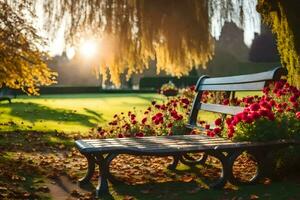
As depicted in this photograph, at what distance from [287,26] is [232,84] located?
1144mm

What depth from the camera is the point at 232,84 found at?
672cm

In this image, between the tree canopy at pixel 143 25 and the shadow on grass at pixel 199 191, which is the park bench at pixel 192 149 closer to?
the shadow on grass at pixel 199 191

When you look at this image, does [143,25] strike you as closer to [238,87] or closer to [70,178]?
[238,87]

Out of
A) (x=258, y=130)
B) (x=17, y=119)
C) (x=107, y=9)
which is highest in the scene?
(x=107, y=9)

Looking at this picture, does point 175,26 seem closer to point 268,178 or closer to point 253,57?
point 268,178

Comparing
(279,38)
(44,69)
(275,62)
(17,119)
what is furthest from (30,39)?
(275,62)

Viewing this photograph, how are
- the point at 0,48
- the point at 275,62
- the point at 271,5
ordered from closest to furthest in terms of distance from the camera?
the point at 271,5 → the point at 0,48 → the point at 275,62

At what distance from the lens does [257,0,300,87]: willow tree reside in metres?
6.62

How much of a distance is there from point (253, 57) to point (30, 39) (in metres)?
53.1

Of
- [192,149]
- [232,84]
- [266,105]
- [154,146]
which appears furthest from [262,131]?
[232,84]

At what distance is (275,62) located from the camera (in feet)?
190

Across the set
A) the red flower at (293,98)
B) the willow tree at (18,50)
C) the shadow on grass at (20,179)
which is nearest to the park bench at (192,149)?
the red flower at (293,98)

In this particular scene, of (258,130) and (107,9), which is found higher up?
(107,9)

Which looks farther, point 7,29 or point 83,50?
point 7,29
